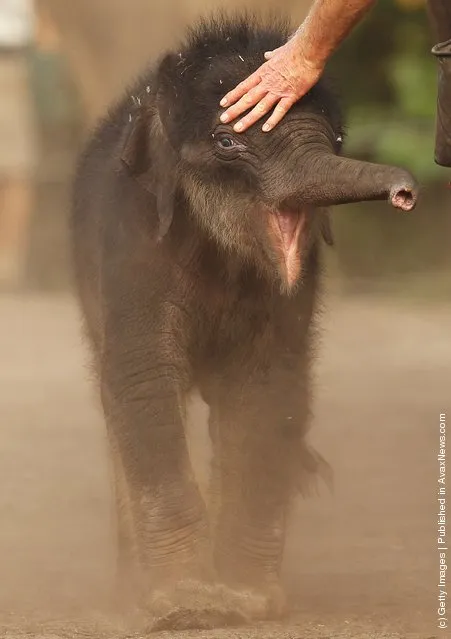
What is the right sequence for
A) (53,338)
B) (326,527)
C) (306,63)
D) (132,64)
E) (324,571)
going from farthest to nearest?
(132,64) < (53,338) < (326,527) < (324,571) < (306,63)

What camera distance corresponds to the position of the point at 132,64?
1294 centimetres

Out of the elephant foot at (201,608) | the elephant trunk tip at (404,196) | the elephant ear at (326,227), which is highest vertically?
the elephant trunk tip at (404,196)

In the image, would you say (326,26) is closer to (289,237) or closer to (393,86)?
(289,237)

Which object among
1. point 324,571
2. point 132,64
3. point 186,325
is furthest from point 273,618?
point 132,64

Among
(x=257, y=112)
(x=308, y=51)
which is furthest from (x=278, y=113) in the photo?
(x=308, y=51)

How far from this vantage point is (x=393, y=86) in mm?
11914

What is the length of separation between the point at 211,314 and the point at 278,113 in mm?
676

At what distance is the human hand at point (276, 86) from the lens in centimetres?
454

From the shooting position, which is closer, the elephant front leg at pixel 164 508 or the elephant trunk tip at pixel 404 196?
the elephant trunk tip at pixel 404 196

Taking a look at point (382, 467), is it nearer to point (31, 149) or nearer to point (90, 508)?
point (90, 508)

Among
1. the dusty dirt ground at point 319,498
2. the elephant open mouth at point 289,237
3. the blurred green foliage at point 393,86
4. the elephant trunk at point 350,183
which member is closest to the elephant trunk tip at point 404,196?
the elephant trunk at point 350,183

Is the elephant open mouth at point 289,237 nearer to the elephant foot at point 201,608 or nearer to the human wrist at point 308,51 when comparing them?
the human wrist at point 308,51

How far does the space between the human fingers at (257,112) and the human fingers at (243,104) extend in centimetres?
1

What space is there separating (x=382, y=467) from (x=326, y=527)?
2.35ft
